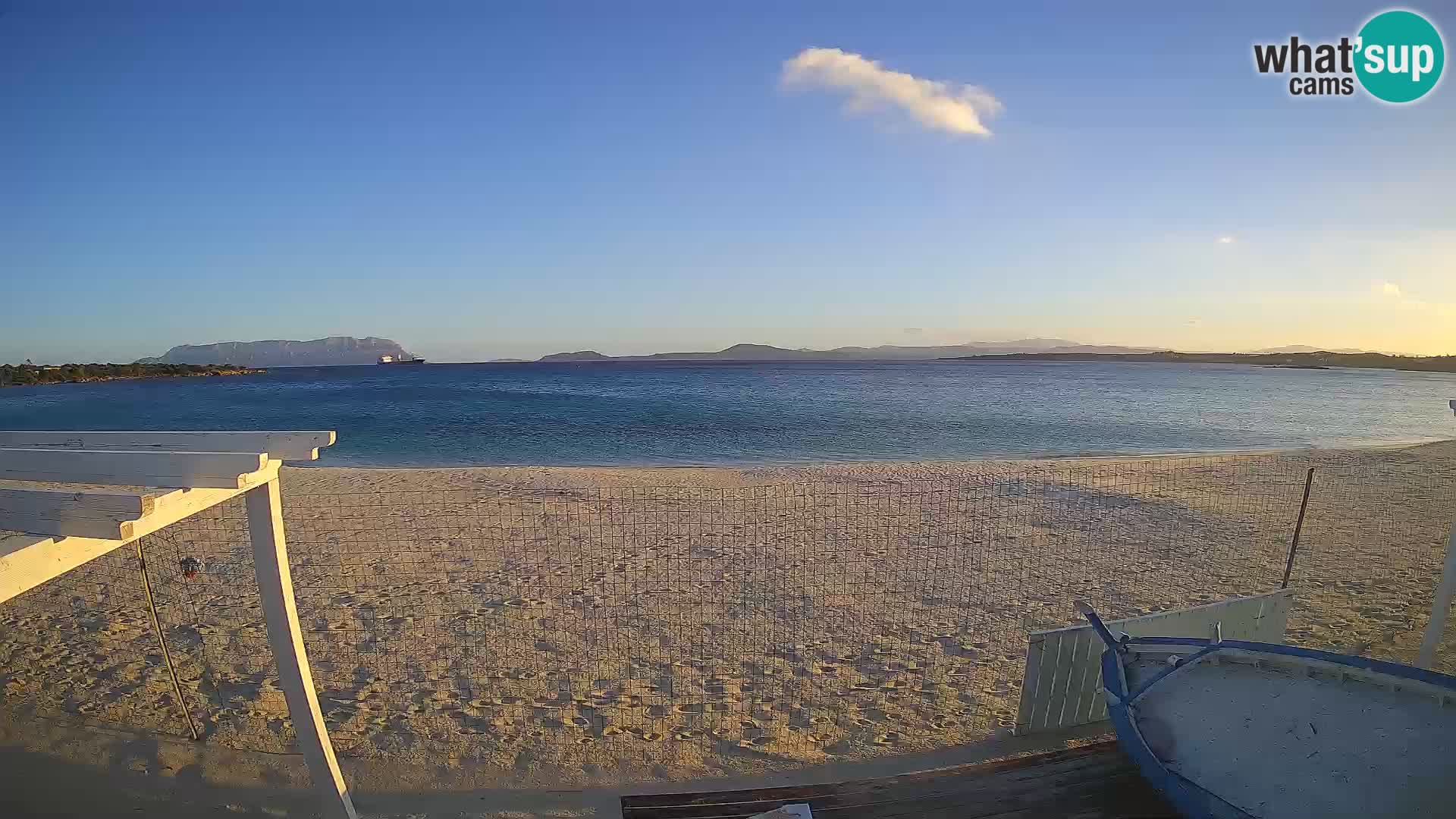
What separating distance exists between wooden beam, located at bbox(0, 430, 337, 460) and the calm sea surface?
64.0ft

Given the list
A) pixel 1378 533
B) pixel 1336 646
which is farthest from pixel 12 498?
pixel 1378 533

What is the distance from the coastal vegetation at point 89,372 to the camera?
246ft

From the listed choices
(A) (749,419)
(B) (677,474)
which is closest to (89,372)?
(A) (749,419)

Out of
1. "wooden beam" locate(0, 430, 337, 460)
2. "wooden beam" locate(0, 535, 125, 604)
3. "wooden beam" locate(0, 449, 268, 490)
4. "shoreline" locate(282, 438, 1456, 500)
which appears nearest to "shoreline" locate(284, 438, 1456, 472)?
"shoreline" locate(282, 438, 1456, 500)

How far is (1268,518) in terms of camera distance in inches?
484

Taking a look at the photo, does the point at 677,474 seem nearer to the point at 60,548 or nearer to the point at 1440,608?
the point at 1440,608

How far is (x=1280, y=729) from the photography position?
3156 millimetres

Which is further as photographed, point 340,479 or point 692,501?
point 340,479

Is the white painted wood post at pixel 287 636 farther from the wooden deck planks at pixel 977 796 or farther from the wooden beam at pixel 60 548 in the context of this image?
the wooden deck planks at pixel 977 796

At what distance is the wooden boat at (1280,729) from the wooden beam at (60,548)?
4.07 meters

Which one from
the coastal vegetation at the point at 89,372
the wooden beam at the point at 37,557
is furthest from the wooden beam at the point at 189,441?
the coastal vegetation at the point at 89,372

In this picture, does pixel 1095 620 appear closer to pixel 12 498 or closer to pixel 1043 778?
pixel 1043 778

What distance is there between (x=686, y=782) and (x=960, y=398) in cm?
5330

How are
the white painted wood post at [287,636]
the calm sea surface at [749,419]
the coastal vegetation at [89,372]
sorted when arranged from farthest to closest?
1. the coastal vegetation at [89,372]
2. the calm sea surface at [749,419]
3. the white painted wood post at [287,636]
